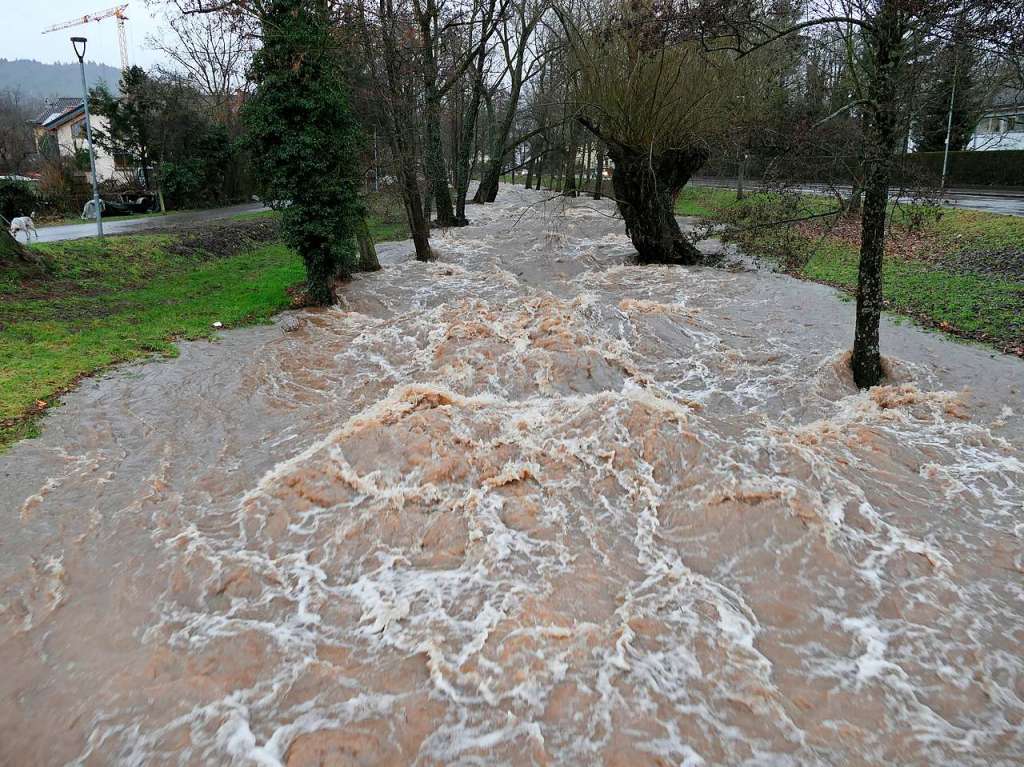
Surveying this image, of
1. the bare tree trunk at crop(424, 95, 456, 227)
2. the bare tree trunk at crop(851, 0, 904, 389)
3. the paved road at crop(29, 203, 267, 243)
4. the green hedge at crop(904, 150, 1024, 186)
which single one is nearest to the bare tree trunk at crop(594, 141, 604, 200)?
the bare tree trunk at crop(424, 95, 456, 227)

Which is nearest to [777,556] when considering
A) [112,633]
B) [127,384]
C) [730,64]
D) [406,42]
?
[112,633]

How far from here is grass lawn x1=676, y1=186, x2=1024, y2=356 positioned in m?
10.1

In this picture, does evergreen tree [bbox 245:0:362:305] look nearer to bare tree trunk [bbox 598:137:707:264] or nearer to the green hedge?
bare tree trunk [bbox 598:137:707:264]

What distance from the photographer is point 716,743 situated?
4016mm

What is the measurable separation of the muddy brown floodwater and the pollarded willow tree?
801 cm

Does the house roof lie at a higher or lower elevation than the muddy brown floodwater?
higher

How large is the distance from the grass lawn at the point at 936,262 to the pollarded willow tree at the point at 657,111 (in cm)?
290

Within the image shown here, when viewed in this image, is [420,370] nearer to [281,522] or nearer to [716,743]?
[281,522]

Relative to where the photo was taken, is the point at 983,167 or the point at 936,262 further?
the point at 983,167

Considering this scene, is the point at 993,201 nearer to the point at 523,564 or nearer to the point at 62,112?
the point at 523,564

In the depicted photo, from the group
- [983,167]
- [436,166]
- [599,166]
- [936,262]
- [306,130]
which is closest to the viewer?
[306,130]

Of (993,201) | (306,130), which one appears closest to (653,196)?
(306,130)

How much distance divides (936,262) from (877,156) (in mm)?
10593

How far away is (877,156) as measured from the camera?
7.64 metres
